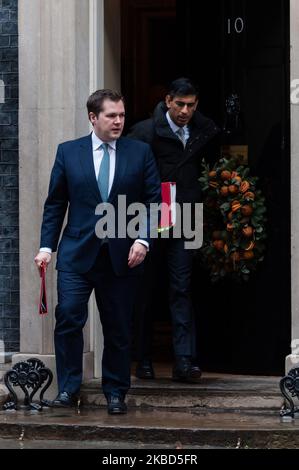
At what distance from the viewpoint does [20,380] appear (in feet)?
32.7

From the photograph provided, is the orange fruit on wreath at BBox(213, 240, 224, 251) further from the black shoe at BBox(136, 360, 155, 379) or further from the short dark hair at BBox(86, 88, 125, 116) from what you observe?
the short dark hair at BBox(86, 88, 125, 116)

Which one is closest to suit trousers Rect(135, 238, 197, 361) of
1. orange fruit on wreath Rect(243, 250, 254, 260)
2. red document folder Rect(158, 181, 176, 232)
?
red document folder Rect(158, 181, 176, 232)

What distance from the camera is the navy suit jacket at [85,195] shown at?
9430 millimetres

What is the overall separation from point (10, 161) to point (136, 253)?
1.45 m

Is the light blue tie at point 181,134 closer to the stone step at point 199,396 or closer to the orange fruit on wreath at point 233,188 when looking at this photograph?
the orange fruit on wreath at point 233,188

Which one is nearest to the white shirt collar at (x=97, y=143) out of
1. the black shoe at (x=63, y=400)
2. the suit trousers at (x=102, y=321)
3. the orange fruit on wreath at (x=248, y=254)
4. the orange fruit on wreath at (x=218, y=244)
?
the suit trousers at (x=102, y=321)

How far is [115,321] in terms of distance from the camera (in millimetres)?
9531

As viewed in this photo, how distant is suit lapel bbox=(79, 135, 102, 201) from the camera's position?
9.43 meters

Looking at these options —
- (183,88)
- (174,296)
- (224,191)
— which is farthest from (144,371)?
(183,88)

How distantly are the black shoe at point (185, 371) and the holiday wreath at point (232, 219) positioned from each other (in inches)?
26.4

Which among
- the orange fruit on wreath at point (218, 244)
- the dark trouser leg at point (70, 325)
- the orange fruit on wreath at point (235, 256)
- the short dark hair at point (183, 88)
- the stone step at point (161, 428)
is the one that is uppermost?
the short dark hair at point (183, 88)

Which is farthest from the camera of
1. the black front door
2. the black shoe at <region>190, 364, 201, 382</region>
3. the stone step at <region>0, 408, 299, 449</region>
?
the black front door

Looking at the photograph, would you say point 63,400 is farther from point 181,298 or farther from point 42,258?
point 181,298

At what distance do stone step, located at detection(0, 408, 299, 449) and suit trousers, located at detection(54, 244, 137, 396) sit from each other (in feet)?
0.79
